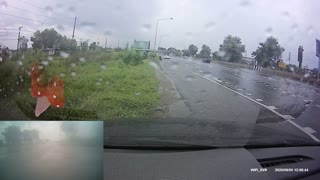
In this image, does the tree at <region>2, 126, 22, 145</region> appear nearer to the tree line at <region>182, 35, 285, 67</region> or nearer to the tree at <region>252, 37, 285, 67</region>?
the tree line at <region>182, 35, 285, 67</region>

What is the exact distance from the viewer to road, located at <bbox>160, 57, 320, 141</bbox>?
5789 mm

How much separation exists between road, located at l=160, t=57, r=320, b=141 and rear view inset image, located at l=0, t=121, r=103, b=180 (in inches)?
101

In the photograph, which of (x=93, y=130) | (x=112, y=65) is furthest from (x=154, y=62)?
(x=93, y=130)

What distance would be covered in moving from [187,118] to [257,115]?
119cm

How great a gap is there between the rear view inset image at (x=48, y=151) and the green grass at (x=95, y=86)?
1.28m

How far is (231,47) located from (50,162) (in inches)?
129

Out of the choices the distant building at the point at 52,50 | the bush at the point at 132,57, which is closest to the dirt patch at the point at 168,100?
the bush at the point at 132,57

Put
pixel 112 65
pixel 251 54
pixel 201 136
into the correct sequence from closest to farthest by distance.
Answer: pixel 201 136
pixel 112 65
pixel 251 54

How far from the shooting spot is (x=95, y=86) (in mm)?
→ 5148

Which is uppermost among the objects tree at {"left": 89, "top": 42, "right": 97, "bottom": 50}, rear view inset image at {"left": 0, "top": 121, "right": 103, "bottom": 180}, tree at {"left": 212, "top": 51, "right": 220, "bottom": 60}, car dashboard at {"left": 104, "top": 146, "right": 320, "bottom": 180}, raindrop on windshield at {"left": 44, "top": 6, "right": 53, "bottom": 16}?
raindrop on windshield at {"left": 44, "top": 6, "right": 53, "bottom": 16}

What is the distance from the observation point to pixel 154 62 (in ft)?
18.6

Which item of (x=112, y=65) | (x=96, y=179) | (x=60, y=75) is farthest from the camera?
(x=112, y=65)

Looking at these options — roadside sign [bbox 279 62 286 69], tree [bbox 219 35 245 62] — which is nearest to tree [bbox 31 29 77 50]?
tree [bbox 219 35 245 62]

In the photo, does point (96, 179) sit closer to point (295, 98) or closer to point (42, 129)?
point (42, 129)
